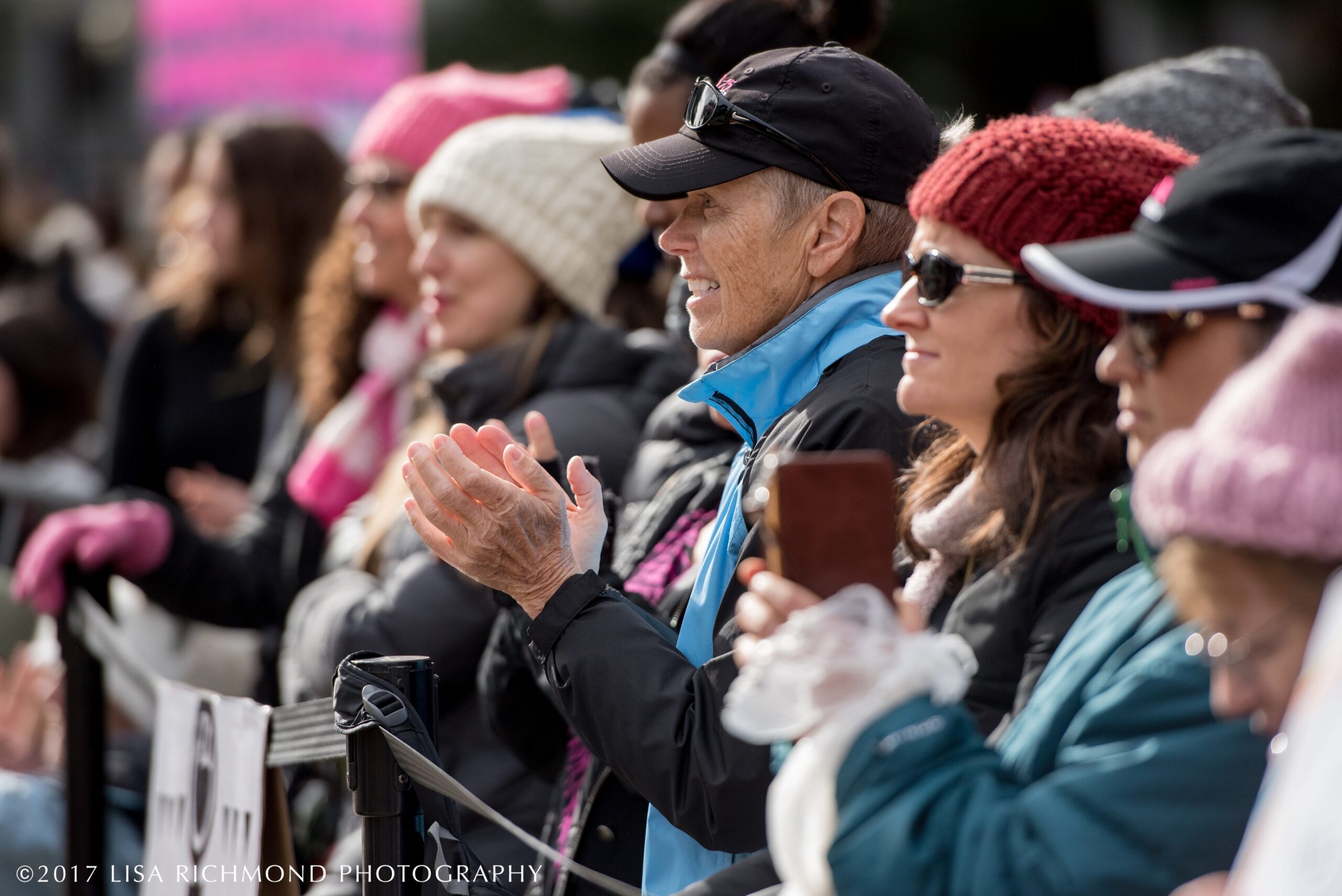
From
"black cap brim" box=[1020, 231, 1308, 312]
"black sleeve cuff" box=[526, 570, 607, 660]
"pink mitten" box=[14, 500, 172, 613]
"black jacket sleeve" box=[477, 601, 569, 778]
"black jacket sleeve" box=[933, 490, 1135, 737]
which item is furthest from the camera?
"pink mitten" box=[14, 500, 172, 613]

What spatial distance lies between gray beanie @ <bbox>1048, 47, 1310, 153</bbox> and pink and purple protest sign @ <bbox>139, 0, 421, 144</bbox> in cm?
502

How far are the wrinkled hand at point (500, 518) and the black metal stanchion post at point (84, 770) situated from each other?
5.61ft

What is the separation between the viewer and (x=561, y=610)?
2211 millimetres

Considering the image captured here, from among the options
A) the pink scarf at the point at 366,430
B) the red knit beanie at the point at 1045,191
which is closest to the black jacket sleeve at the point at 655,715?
the red knit beanie at the point at 1045,191

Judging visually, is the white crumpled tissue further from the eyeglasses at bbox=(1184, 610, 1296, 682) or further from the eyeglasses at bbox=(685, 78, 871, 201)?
the eyeglasses at bbox=(685, 78, 871, 201)

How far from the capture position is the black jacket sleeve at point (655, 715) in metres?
2.07

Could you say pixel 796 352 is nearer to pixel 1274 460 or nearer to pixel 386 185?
pixel 1274 460

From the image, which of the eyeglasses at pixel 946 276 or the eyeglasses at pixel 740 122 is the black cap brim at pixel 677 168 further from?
the eyeglasses at pixel 946 276

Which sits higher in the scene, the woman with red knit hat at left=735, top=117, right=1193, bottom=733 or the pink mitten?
the woman with red knit hat at left=735, top=117, right=1193, bottom=733

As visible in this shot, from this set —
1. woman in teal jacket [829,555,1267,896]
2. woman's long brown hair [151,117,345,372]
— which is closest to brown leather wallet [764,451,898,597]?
woman in teal jacket [829,555,1267,896]

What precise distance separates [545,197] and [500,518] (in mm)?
1942

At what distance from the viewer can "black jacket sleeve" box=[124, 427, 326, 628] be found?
4.36m

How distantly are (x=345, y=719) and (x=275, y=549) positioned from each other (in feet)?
8.32

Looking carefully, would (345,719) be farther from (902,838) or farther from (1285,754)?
(1285,754)
